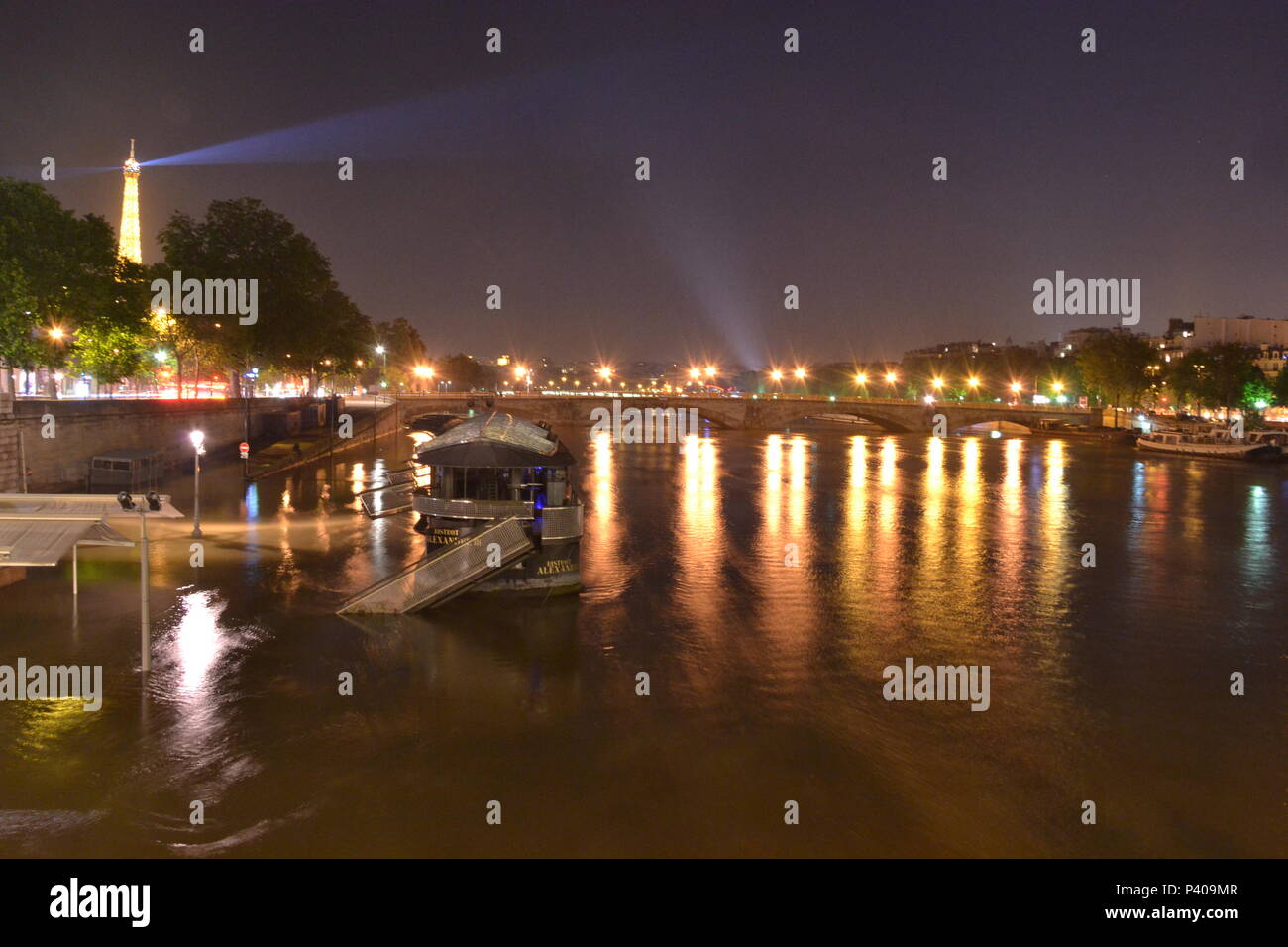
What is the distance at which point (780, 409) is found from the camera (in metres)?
112

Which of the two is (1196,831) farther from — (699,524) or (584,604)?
(699,524)

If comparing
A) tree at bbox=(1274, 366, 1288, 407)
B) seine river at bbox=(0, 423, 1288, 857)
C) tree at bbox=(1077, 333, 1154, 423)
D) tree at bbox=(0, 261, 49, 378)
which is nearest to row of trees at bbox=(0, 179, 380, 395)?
tree at bbox=(0, 261, 49, 378)

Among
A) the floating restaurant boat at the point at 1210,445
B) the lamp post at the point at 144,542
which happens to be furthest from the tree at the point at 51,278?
the floating restaurant boat at the point at 1210,445

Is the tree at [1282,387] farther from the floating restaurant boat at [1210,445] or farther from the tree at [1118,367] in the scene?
the floating restaurant boat at [1210,445]

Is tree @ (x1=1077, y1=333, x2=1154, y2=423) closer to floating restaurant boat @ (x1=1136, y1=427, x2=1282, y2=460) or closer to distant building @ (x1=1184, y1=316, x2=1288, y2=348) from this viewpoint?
floating restaurant boat @ (x1=1136, y1=427, x2=1282, y2=460)

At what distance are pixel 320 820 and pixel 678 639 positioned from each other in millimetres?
9440
